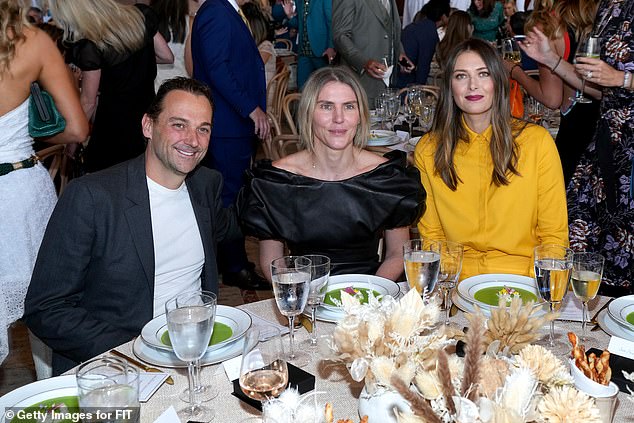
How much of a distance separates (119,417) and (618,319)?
1.15 m

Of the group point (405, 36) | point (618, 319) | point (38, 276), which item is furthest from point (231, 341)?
point (405, 36)

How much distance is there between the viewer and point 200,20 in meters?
3.98

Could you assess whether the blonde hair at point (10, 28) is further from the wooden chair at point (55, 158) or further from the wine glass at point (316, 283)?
the wine glass at point (316, 283)

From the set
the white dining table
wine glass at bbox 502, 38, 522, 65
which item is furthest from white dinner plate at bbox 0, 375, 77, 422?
wine glass at bbox 502, 38, 522, 65

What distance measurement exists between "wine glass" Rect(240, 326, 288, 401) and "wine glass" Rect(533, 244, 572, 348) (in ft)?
2.10

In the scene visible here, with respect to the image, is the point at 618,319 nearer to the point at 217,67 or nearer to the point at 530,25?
the point at 530,25

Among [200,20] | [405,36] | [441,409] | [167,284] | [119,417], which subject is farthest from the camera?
[405,36]

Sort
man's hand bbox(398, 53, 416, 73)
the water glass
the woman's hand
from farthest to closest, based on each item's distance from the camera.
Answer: man's hand bbox(398, 53, 416, 73) → the woman's hand → the water glass

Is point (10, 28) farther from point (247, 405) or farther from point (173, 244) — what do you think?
point (247, 405)

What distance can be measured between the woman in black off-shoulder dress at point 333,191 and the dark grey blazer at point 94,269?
1.70 ft

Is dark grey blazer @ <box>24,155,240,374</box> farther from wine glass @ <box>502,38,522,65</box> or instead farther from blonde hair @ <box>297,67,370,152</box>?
wine glass @ <box>502,38,522,65</box>

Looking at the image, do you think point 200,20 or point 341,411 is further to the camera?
point 200,20

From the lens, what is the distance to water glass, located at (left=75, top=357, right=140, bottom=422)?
1.10 meters

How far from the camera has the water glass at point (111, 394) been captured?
1.10m
